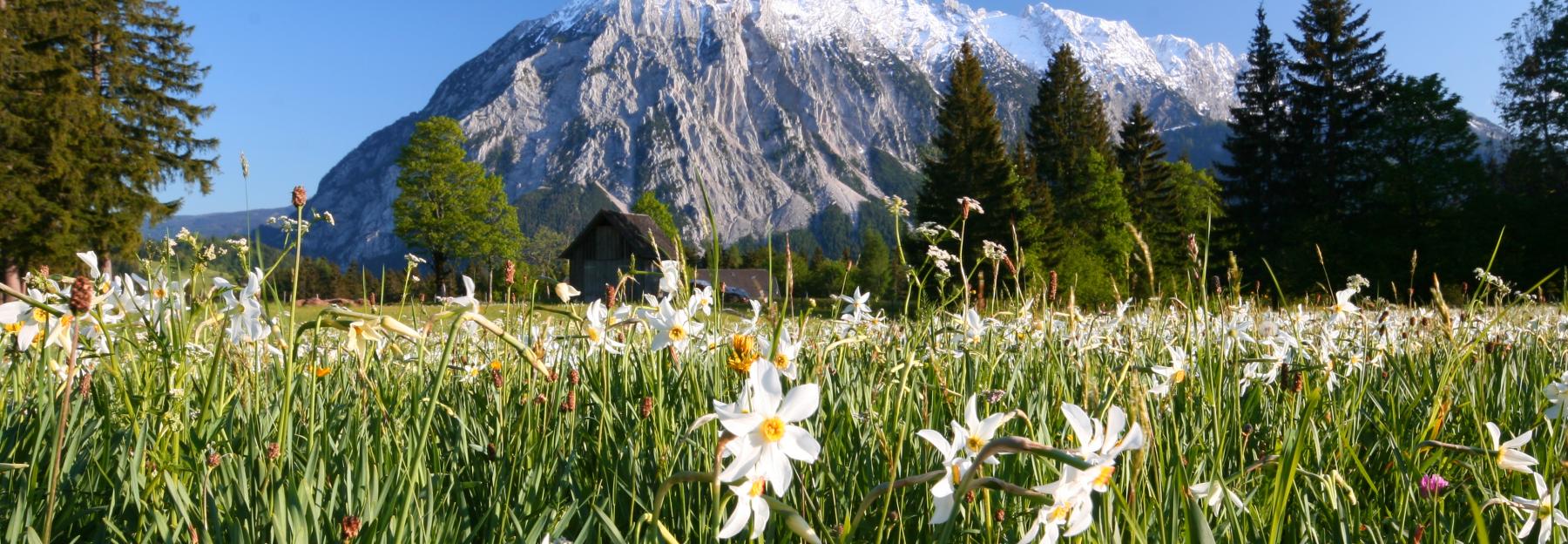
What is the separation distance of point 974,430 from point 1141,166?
155 feet

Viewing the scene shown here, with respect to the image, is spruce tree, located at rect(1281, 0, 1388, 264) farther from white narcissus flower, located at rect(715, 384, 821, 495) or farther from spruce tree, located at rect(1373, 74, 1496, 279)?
white narcissus flower, located at rect(715, 384, 821, 495)

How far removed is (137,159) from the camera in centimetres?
2709

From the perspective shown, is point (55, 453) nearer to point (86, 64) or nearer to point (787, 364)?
point (787, 364)

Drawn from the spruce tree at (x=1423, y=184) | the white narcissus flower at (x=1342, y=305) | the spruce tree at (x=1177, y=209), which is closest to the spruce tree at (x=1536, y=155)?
the spruce tree at (x=1423, y=184)

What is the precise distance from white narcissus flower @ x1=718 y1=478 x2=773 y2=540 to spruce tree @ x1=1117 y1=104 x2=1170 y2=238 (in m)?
45.9

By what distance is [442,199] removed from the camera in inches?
1694

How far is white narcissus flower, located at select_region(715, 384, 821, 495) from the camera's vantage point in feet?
2.60

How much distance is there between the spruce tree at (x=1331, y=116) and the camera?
33.5 meters

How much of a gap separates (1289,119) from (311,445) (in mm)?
41493

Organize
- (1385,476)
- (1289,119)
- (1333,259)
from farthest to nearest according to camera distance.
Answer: (1289,119), (1333,259), (1385,476)

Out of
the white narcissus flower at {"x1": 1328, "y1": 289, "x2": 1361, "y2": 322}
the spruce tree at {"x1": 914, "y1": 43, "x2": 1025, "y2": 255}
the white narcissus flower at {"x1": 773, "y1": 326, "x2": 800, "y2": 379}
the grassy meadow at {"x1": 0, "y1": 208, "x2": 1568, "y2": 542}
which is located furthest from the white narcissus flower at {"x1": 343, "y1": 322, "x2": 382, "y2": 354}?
the spruce tree at {"x1": 914, "y1": 43, "x2": 1025, "y2": 255}

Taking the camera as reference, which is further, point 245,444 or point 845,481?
point 245,444

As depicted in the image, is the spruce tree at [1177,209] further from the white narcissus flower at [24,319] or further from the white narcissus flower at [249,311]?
the white narcissus flower at [24,319]

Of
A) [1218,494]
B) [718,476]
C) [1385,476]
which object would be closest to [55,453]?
[718,476]
